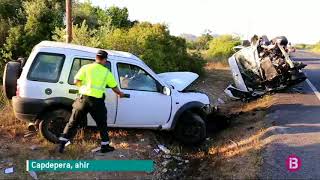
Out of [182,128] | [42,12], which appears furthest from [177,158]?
[42,12]

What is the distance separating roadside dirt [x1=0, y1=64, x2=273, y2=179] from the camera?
795 cm

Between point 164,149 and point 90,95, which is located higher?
point 90,95

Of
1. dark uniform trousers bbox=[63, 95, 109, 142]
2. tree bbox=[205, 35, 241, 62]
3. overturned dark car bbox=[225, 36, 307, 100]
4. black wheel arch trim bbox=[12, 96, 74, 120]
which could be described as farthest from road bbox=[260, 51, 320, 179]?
tree bbox=[205, 35, 241, 62]

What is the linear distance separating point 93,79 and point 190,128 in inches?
114

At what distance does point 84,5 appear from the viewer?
2494cm

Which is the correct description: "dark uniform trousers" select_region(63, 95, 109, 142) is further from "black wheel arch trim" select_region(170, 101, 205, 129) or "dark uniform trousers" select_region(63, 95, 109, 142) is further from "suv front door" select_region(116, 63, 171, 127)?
"black wheel arch trim" select_region(170, 101, 205, 129)

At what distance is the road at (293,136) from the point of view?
7598 millimetres

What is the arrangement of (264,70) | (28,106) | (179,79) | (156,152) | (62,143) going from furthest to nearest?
(264,70), (179,79), (156,152), (28,106), (62,143)

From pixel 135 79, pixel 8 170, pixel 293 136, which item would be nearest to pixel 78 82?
pixel 135 79

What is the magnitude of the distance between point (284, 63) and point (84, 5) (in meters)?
13.7

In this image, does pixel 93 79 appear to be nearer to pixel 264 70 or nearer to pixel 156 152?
pixel 156 152

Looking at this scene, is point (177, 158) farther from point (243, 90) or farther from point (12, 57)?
point (12, 57)

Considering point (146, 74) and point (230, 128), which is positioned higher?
point (146, 74)

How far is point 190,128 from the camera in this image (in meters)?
10.1
